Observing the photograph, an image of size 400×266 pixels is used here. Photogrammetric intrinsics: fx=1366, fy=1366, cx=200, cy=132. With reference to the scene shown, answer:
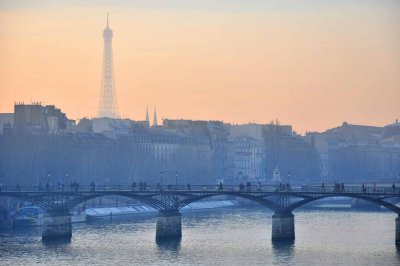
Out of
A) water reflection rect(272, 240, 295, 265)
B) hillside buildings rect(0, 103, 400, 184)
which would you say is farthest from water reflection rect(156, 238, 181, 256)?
hillside buildings rect(0, 103, 400, 184)

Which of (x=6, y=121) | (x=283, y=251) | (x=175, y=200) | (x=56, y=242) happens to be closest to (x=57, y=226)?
(x=56, y=242)

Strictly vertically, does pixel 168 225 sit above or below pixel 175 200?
below

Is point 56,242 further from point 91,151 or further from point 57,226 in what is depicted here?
point 91,151

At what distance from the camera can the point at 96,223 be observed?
4956 inches

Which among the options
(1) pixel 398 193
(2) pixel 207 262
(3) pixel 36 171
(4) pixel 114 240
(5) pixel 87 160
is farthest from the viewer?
(5) pixel 87 160

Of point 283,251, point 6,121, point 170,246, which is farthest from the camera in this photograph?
point 6,121

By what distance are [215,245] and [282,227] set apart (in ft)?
17.8

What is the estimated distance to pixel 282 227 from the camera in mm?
102812

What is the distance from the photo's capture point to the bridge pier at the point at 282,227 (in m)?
103

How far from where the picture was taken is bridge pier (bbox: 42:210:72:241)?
107m

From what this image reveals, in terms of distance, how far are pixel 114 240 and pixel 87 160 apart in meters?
55.9

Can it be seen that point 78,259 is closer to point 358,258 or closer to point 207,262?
point 207,262

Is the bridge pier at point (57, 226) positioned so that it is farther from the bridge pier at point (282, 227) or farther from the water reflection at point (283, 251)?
the water reflection at point (283, 251)

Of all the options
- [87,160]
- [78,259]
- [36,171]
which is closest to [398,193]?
[78,259]
